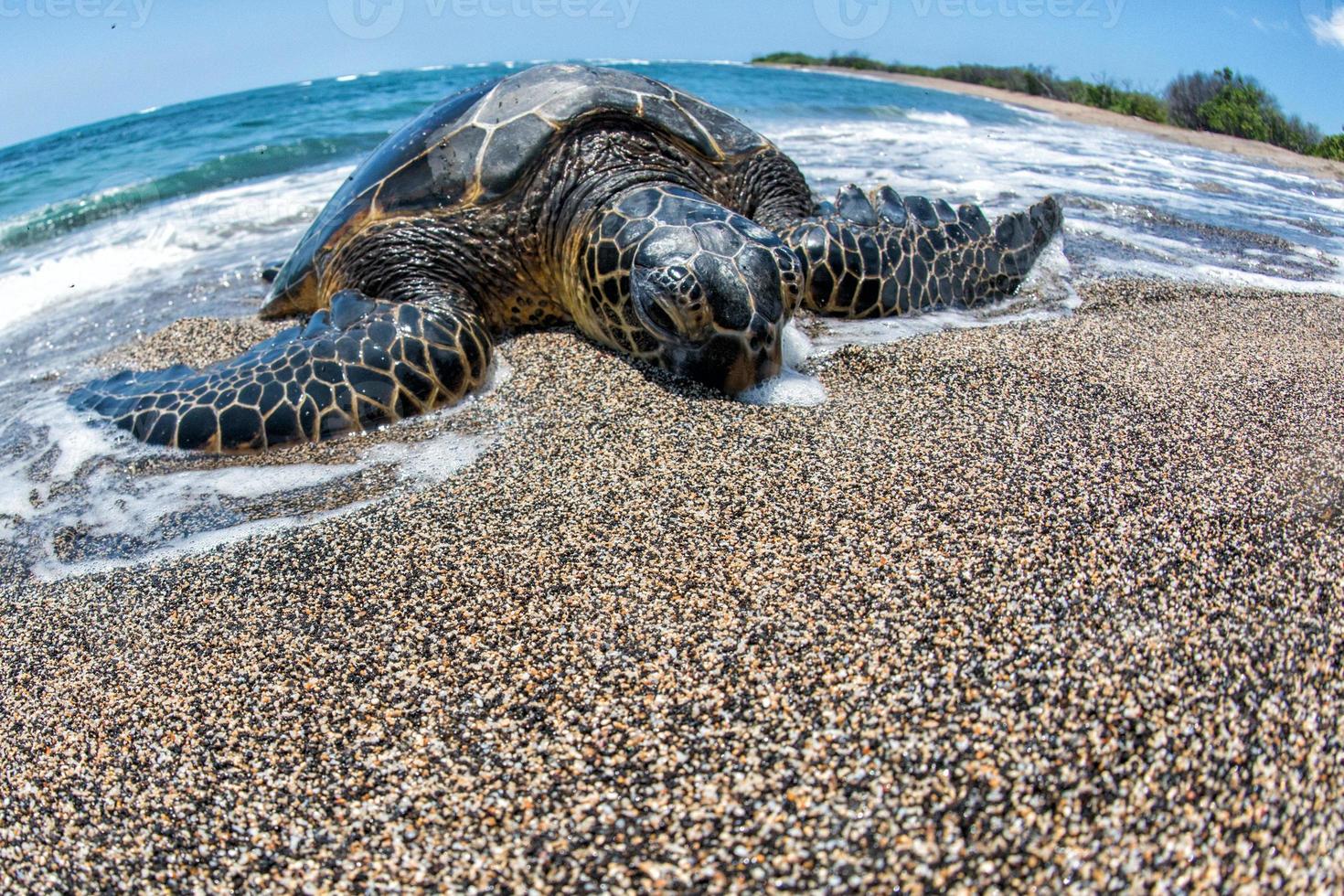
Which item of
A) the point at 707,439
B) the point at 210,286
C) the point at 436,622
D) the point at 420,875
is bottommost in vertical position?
the point at 420,875

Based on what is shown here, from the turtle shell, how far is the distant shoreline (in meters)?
10.6

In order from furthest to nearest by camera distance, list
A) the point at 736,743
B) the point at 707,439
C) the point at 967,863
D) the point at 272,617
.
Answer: the point at 707,439 < the point at 272,617 < the point at 736,743 < the point at 967,863

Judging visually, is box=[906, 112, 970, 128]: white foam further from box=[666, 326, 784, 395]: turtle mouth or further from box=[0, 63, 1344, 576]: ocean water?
box=[666, 326, 784, 395]: turtle mouth

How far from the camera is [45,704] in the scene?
1.57m

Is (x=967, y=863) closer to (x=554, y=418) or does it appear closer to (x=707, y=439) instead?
(x=707, y=439)

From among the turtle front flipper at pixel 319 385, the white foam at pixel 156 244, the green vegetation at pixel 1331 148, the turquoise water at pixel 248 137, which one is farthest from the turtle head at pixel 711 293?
the green vegetation at pixel 1331 148

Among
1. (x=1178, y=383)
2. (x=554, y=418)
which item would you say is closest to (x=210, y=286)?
(x=554, y=418)

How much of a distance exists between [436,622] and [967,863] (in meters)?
1.10

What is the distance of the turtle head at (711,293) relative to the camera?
2.62 m

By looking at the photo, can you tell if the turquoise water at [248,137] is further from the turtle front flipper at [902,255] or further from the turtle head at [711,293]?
the turtle front flipper at [902,255]

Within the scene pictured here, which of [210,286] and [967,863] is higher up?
[210,286]

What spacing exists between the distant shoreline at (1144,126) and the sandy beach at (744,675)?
1158 cm

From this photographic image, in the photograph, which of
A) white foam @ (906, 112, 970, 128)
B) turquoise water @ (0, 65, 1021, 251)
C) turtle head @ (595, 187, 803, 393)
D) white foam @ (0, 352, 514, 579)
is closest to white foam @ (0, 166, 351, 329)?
turquoise water @ (0, 65, 1021, 251)

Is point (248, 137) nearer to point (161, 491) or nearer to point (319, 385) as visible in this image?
point (319, 385)
